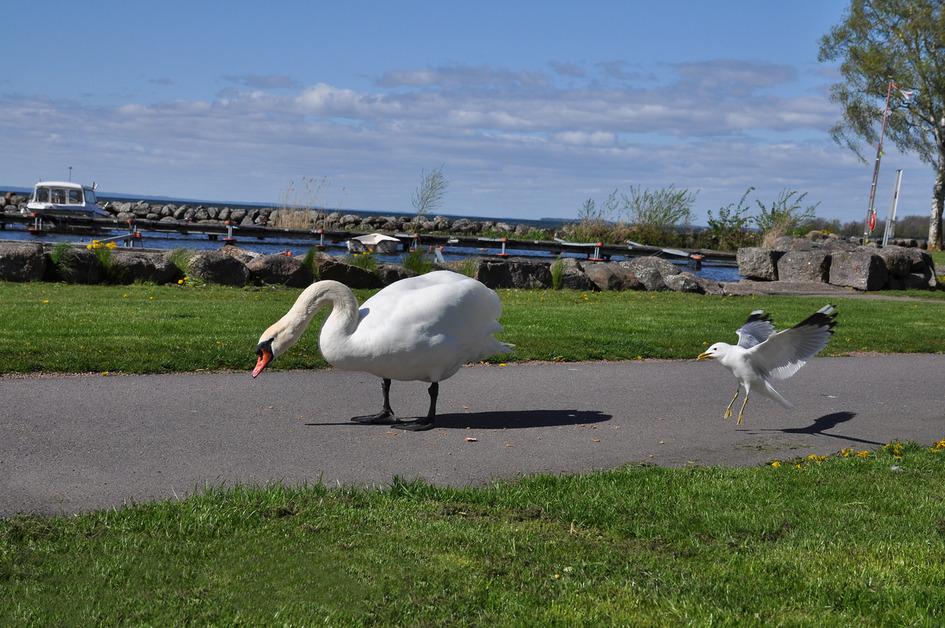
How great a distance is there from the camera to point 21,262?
661 inches

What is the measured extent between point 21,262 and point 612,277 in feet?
37.3

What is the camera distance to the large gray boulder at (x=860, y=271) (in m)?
24.2

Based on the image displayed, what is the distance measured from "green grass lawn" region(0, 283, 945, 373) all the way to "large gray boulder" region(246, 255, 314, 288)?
92cm

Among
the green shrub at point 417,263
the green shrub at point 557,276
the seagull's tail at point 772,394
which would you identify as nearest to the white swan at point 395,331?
the seagull's tail at point 772,394

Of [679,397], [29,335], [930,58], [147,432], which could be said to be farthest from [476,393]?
[930,58]

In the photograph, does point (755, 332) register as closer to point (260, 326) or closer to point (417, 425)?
point (417, 425)

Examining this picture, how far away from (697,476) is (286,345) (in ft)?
10.00

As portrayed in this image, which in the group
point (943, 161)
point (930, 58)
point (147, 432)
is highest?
point (930, 58)

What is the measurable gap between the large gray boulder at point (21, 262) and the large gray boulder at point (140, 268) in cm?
117

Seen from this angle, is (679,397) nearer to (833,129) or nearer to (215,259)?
(215,259)

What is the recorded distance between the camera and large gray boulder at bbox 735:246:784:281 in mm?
27266

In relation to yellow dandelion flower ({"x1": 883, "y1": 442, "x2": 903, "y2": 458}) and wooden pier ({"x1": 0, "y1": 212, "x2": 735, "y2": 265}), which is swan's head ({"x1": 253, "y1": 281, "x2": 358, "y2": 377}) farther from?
wooden pier ({"x1": 0, "y1": 212, "x2": 735, "y2": 265})

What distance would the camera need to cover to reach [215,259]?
18.1 metres

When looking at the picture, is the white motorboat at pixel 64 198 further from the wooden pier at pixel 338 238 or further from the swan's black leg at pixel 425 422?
the swan's black leg at pixel 425 422
